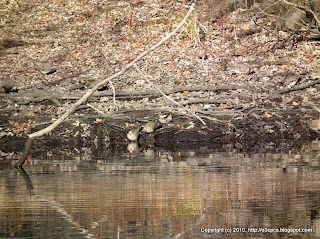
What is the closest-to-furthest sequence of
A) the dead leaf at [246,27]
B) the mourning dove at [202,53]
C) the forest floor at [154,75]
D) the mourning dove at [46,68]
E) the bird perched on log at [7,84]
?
the forest floor at [154,75] < the bird perched on log at [7,84] < the mourning dove at [46,68] < the mourning dove at [202,53] < the dead leaf at [246,27]

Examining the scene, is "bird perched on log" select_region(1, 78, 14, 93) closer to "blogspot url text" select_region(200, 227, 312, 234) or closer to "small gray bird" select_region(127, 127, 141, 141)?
"small gray bird" select_region(127, 127, 141, 141)

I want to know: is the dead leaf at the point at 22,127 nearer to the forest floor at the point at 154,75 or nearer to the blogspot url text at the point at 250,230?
the forest floor at the point at 154,75

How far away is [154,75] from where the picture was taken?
76.0ft

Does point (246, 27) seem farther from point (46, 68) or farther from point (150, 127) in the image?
point (150, 127)

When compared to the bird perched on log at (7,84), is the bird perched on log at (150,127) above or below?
below

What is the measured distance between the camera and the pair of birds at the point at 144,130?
19.0m

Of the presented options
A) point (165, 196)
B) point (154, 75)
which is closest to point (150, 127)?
point (154, 75)

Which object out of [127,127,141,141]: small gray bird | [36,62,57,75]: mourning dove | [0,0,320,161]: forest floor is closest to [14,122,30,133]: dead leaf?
[0,0,320,161]: forest floor

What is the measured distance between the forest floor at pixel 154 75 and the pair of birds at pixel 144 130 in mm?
147

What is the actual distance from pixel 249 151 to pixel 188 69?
6731mm

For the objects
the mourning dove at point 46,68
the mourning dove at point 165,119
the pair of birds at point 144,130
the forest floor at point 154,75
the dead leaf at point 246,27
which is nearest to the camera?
the pair of birds at point 144,130

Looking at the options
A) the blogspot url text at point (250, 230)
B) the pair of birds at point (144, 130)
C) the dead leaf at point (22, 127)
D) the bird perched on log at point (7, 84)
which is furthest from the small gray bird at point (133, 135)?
the blogspot url text at point (250, 230)

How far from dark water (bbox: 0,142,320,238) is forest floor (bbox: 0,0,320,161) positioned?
6.15 feet

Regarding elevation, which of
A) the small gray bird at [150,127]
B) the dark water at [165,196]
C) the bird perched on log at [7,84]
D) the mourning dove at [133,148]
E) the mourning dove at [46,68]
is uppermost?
the mourning dove at [46,68]
